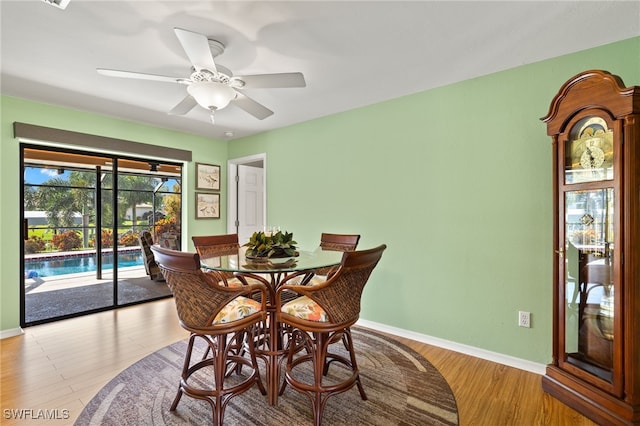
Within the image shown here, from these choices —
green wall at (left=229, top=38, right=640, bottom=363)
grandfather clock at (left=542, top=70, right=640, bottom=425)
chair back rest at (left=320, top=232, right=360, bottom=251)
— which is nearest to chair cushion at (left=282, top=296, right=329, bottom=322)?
chair back rest at (left=320, top=232, right=360, bottom=251)

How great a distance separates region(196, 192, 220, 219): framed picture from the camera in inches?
183

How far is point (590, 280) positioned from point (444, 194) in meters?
1.22

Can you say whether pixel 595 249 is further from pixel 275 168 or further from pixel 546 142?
pixel 275 168

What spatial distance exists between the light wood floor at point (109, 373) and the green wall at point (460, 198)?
350 millimetres

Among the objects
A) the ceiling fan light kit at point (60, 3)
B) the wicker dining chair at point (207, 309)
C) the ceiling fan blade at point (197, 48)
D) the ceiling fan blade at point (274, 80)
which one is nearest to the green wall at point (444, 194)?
the ceiling fan blade at point (274, 80)

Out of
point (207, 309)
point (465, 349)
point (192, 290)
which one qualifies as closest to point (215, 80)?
point (192, 290)

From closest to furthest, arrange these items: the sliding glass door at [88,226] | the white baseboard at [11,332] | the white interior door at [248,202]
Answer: the white baseboard at [11,332], the sliding glass door at [88,226], the white interior door at [248,202]

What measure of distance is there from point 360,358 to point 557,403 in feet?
4.45

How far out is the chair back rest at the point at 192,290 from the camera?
1.57 m

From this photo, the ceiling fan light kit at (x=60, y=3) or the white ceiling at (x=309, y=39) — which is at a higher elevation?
the white ceiling at (x=309, y=39)

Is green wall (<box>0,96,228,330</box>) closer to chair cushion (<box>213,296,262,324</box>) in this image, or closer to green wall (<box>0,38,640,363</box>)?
green wall (<box>0,38,640,363</box>)

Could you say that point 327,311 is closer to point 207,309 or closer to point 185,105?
point 207,309

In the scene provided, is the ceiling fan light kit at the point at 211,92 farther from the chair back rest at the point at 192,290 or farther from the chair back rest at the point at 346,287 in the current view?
the chair back rest at the point at 346,287

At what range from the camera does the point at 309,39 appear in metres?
2.08
